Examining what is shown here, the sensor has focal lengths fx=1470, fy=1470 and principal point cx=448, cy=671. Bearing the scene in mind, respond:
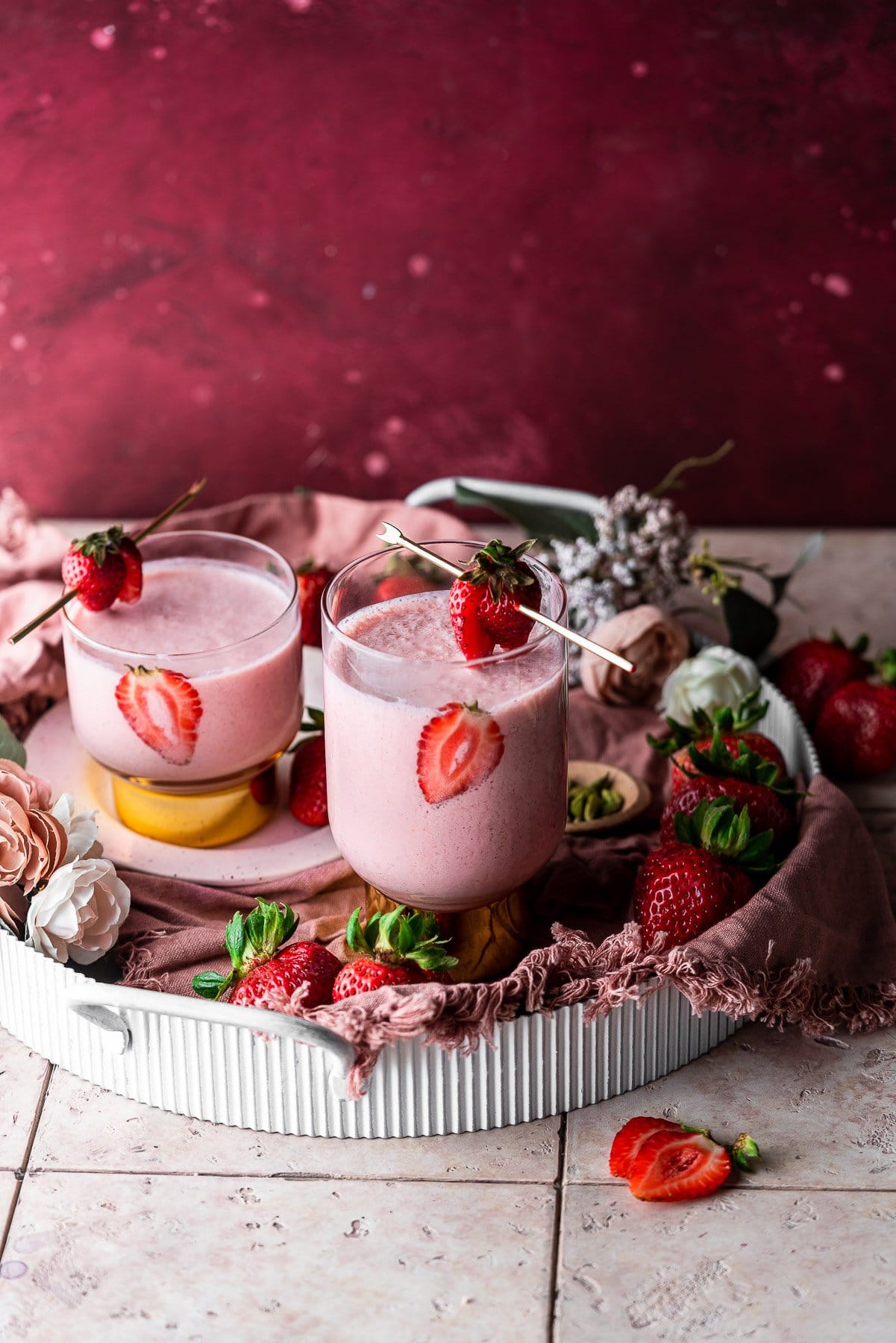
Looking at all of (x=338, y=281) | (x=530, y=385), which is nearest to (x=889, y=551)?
(x=530, y=385)

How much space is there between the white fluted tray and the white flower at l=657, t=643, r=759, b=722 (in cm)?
44

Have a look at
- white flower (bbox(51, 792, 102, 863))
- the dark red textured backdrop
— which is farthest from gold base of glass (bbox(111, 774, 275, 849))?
the dark red textured backdrop

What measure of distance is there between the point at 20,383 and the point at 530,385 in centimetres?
73

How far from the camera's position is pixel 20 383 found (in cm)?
211

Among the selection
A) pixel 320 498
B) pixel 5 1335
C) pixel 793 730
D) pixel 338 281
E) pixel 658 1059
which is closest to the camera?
pixel 5 1335

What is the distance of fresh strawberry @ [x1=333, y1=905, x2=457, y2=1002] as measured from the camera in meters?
1.13

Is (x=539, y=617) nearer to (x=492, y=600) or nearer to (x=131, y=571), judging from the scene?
(x=492, y=600)

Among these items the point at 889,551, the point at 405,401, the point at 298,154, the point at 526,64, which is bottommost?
the point at 889,551

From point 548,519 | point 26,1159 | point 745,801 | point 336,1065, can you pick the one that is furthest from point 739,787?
point 26,1159

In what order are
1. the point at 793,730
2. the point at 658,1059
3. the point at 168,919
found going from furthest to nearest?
the point at 793,730
the point at 168,919
the point at 658,1059

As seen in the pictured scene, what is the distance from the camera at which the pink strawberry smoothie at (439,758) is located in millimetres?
1087

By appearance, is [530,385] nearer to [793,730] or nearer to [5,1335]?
[793,730]

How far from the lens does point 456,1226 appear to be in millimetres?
1064

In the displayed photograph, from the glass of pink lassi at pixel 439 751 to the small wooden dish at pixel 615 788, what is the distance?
233mm
